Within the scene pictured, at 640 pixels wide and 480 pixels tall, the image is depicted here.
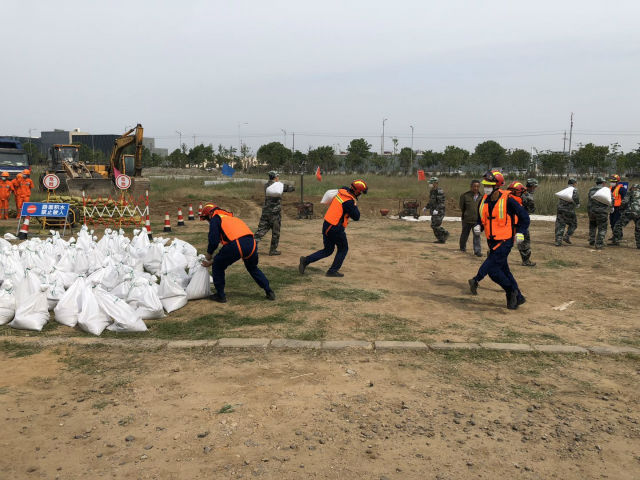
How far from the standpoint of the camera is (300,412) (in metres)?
3.51

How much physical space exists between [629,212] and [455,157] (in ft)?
138

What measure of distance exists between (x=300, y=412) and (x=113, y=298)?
9.43ft

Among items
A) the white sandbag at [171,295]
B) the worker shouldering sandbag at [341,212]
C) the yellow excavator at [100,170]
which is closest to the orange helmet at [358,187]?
the worker shouldering sandbag at [341,212]

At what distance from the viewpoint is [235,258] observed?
238 inches

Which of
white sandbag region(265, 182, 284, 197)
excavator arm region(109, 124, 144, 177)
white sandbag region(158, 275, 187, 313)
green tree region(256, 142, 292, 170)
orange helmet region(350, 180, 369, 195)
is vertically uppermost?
green tree region(256, 142, 292, 170)

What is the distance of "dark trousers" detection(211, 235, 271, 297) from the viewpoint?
5961 mm

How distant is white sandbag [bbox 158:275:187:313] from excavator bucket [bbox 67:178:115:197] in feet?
45.0

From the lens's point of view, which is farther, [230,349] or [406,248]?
[406,248]

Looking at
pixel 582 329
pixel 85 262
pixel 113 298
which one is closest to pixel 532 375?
pixel 582 329

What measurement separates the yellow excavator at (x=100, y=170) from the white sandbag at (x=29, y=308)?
11.8m

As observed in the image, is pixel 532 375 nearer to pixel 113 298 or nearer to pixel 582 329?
pixel 582 329

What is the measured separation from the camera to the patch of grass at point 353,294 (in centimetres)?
663

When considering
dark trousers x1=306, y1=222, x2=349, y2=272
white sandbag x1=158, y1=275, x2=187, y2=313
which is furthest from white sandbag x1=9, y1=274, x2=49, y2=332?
dark trousers x1=306, y1=222, x2=349, y2=272

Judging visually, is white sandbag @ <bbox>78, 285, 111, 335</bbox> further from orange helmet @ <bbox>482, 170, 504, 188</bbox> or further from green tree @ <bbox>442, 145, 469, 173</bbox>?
green tree @ <bbox>442, 145, 469, 173</bbox>
